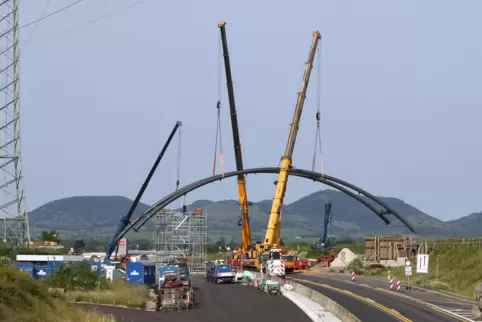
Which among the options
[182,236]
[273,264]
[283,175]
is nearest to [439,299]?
[273,264]

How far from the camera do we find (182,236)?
384 feet

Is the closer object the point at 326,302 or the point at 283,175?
the point at 326,302

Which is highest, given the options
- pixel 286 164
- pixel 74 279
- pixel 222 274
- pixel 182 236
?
pixel 286 164

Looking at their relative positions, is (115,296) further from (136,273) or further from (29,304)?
(136,273)

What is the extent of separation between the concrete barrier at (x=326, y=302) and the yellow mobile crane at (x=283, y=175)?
1999 cm

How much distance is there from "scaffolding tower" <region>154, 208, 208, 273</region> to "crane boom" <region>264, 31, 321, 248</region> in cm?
2280

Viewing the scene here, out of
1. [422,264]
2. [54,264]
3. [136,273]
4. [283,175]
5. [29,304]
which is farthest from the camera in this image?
[283,175]

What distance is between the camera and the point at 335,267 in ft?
373

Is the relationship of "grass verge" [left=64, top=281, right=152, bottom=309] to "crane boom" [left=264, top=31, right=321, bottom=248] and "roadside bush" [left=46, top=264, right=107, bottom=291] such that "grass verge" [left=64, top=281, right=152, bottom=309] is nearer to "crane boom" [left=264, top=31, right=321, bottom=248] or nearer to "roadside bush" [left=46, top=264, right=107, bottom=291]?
"roadside bush" [left=46, top=264, right=107, bottom=291]

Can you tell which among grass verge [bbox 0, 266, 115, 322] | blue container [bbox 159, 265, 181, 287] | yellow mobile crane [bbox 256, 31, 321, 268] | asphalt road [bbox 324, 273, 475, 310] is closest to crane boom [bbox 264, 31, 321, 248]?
yellow mobile crane [bbox 256, 31, 321, 268]

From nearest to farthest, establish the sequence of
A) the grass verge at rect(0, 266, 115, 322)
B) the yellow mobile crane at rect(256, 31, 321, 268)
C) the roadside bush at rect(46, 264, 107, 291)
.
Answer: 1. the grass verge at rect(0, 266, 115, 322)
2. the roadside bush at rect(46, 264, 107, 291)
3. the yellow mobile crane at rect(256, 31, 321, 268)

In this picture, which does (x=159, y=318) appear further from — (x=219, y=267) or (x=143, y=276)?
(x=219, y=267)

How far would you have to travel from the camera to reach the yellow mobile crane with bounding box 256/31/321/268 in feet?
306

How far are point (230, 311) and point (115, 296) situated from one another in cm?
1020
